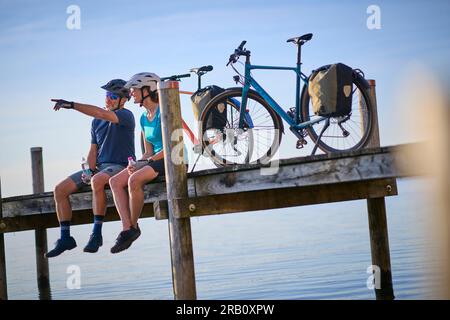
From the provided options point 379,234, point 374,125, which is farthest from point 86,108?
point 379,234

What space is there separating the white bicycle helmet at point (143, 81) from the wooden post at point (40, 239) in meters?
5.05

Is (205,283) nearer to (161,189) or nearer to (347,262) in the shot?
(347,262)

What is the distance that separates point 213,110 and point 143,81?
45.5 inches

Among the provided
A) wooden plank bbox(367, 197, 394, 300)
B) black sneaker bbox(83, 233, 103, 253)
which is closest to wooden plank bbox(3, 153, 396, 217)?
black sneaker bbox(83, 233, 103, 253)

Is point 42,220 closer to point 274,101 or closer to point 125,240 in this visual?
point 125,240

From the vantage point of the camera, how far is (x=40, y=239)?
12938 millimetres

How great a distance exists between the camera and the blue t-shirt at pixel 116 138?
7469 mm

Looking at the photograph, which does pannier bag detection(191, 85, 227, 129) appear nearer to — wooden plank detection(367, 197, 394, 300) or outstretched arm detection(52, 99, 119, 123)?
outstretched arm detection(52, 99, 119, 123)

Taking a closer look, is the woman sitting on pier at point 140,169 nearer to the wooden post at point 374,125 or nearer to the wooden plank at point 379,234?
the wooden post at point 374,125

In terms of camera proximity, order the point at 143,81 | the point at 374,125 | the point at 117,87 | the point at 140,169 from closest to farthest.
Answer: the point at 140,169
the point at 143,81
the point at 117,87
the point at 374,125

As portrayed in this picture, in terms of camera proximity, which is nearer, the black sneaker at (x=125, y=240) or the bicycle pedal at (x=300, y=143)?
the black sneaker at (x=125, y=240)

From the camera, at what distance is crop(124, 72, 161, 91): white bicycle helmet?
287 inches

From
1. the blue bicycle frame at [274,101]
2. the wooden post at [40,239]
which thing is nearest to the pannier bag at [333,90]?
the blue bicycle frame at [274,101]
